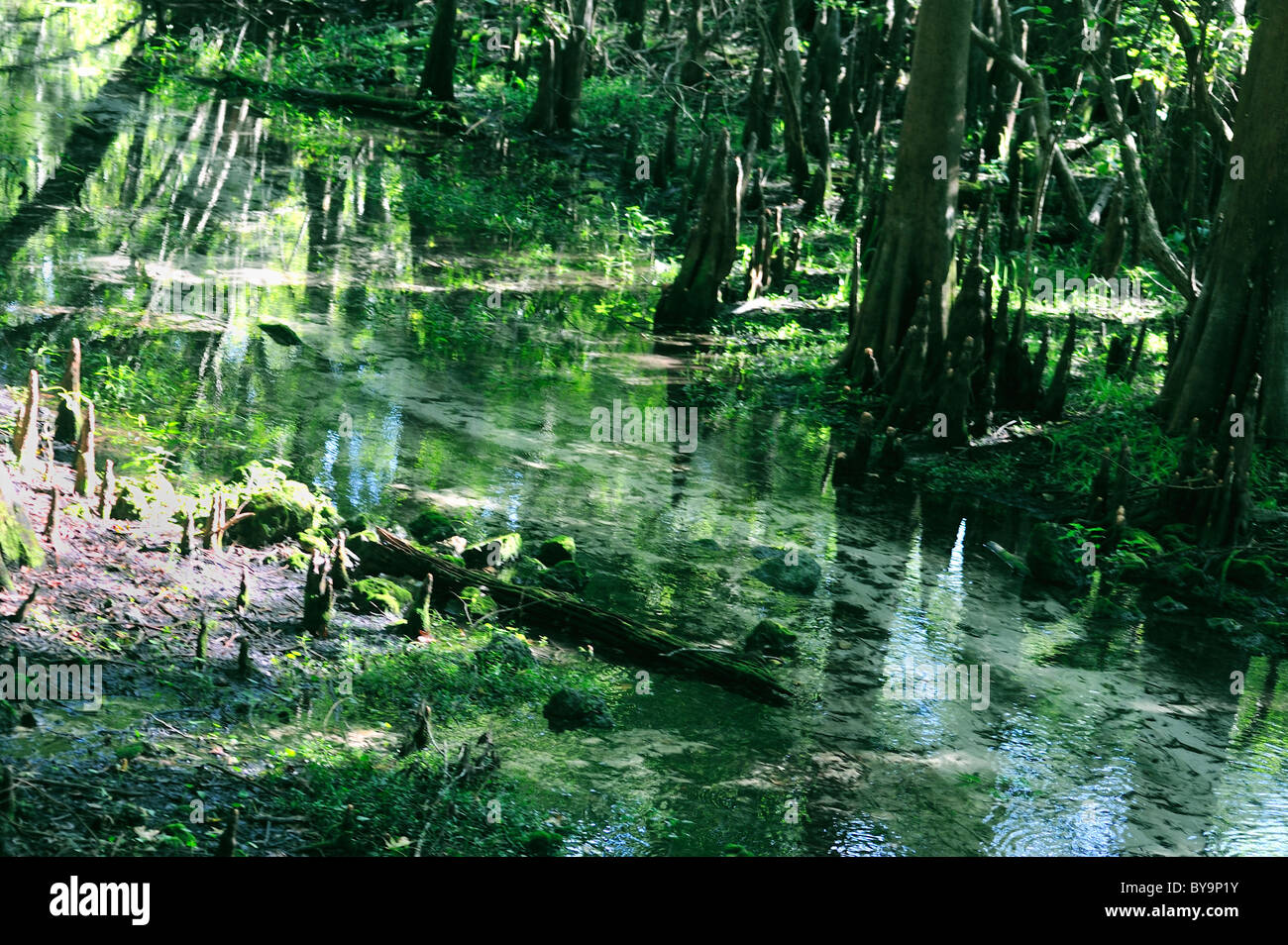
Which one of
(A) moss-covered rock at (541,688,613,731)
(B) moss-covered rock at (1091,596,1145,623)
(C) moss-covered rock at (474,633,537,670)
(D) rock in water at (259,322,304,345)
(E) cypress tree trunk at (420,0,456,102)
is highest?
(E) cypress tree trunk at (420,0,456,102)

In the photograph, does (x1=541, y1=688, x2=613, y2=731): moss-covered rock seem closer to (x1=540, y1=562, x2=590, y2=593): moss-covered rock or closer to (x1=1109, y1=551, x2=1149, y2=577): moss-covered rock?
(x1=540, y1=562, x2=590, y2=593): moss-covered rock

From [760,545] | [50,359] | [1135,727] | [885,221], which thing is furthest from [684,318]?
[1135,727]

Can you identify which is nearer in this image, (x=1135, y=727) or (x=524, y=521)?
A: (x=1135, y=727)

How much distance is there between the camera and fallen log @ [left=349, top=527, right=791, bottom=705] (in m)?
6.09

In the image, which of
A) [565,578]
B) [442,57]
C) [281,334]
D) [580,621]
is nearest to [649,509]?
[565,578]

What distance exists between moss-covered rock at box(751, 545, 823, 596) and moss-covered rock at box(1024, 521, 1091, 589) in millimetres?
1468

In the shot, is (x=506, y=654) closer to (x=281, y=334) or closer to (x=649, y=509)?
(x=649, y=509)

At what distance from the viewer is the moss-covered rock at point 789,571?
7.41 metres

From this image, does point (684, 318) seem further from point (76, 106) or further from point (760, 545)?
point (76, 106)

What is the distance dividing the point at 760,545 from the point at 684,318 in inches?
206

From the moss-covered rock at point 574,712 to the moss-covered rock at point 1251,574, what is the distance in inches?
185

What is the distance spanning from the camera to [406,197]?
15625mm

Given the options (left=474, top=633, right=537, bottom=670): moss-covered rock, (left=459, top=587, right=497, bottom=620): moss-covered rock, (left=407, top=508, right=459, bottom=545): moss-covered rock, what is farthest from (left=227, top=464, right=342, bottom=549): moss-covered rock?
(left=474, top=633, right=537, bottom=670): moss-covered rock
